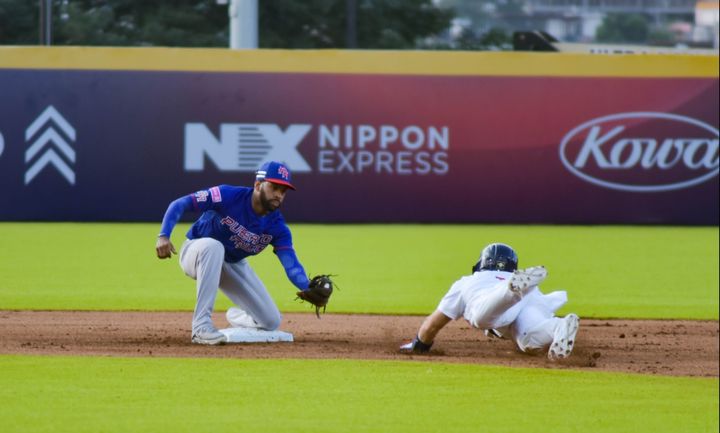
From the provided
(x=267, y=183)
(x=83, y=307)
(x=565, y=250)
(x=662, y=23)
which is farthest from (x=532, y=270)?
(x=662, y=23)

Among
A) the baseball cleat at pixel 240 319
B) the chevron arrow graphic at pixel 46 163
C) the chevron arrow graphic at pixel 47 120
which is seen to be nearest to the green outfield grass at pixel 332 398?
the baseball cleat at pixel 240 319

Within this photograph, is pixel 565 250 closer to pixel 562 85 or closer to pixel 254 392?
pixel 562 85

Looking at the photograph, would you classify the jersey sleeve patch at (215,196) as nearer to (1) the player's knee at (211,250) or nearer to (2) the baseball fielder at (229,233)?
(2) the baseball fielder at (229,233)

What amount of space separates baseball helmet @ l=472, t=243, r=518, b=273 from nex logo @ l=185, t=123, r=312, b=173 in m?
11.7

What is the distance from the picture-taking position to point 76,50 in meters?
21.1

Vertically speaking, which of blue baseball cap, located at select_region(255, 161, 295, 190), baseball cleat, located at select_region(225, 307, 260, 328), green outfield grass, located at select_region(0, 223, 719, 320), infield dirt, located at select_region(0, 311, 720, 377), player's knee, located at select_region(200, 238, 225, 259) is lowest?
green outfield grass, located at select_region(0, 223, 719, 320)

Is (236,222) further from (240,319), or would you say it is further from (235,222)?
(240,319)

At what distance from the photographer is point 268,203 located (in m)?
9.56

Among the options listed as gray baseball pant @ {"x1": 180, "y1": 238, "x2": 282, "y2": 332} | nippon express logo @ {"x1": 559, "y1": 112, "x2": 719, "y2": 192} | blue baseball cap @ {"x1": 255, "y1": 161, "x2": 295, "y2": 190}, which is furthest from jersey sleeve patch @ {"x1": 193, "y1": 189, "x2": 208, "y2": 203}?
nippon express logo @ {"x1": 559, "y1": 112, "x2": 719, "y2": 192}

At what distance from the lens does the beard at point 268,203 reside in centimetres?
955

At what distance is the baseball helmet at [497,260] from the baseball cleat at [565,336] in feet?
2.60

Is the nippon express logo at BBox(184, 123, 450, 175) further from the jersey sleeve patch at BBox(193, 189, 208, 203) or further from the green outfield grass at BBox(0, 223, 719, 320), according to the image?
the jersey sleeve patch at BBox(193, 189, 208, 203)

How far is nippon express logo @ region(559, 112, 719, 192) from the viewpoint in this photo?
71.5 feet

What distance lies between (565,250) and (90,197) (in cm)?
746
